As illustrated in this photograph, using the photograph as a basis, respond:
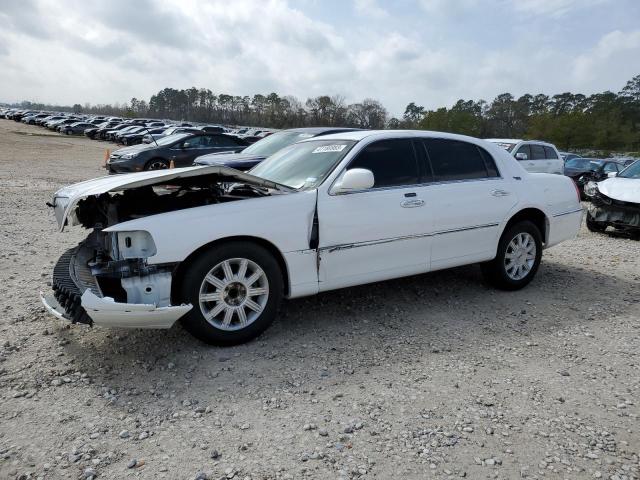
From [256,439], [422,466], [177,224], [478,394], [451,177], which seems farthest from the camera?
[451,177]

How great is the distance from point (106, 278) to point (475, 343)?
292cm

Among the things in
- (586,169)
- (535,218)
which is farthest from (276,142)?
(586,169)

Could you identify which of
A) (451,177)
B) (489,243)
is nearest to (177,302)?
(451,177)

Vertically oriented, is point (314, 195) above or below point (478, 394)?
above

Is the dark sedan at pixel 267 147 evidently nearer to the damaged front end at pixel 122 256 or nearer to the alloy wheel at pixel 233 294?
the damaged front end at pixel 122 256

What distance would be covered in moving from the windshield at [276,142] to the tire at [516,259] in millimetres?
5623

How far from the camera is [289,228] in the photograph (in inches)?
154

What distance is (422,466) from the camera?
2.62 m

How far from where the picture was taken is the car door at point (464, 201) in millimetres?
4707

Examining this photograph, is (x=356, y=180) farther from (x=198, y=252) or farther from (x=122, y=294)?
(x=122, y=294)

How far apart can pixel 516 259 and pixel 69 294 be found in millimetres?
4327

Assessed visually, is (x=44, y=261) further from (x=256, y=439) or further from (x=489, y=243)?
(x=489, y=243)

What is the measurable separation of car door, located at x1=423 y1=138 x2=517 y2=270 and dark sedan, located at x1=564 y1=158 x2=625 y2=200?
10.7m

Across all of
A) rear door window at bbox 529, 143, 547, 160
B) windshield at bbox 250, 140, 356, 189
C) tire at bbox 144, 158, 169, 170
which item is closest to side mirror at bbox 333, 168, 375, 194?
windshield at bbox 250, 140, 356, 189
